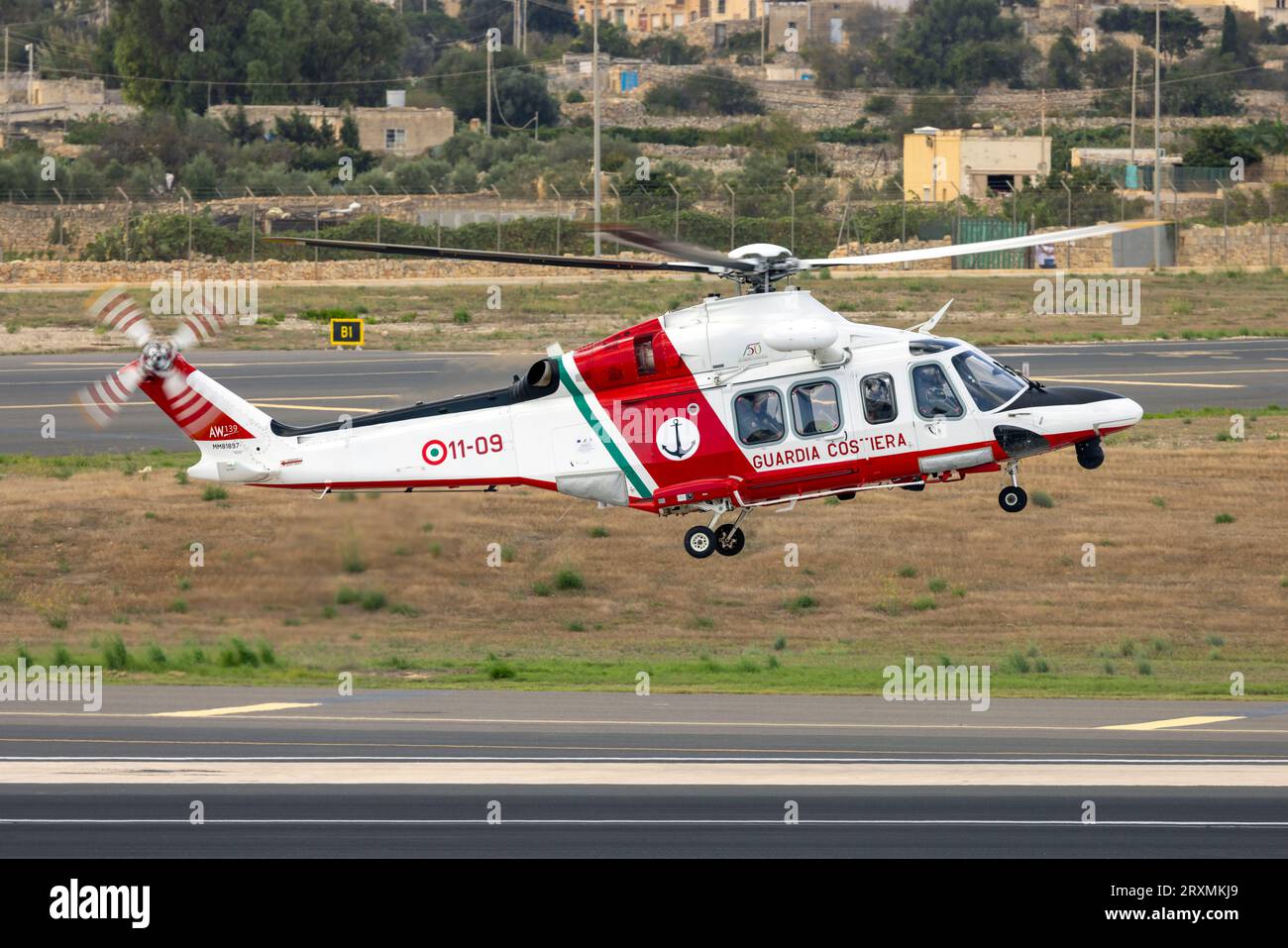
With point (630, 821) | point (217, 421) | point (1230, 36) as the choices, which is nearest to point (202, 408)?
point (217, 421)

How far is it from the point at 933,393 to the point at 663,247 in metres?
4.42

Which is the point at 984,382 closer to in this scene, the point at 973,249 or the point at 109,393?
the point at 973,249

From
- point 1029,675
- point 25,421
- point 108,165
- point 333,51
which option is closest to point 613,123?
point 333,51

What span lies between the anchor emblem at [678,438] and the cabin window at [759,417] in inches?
22.4

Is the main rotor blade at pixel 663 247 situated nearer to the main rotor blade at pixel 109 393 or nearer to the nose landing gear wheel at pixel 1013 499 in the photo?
the nose landing gear wheel at pixel 1013 499

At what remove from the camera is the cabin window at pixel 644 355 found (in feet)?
73.6

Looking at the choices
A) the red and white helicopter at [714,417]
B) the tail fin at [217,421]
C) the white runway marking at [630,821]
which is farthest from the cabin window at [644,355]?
the white runway marking at [630,821]

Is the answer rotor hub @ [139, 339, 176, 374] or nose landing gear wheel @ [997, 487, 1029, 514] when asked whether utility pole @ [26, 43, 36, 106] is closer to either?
rotor hub @ [139, 339, 176, 374]

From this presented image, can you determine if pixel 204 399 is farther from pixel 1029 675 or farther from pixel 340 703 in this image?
pixel 1029 675

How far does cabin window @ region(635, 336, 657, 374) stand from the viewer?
22.4 meters

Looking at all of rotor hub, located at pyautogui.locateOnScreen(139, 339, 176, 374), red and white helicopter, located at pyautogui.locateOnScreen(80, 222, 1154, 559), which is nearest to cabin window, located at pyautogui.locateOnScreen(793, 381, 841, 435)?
red and white helicopter, located at pyautogui.locateOnScreen(80, 222, 1154, 559)

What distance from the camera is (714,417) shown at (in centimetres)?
2256

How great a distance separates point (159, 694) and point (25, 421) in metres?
17.7

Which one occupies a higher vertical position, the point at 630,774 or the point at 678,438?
the point at 678,438
